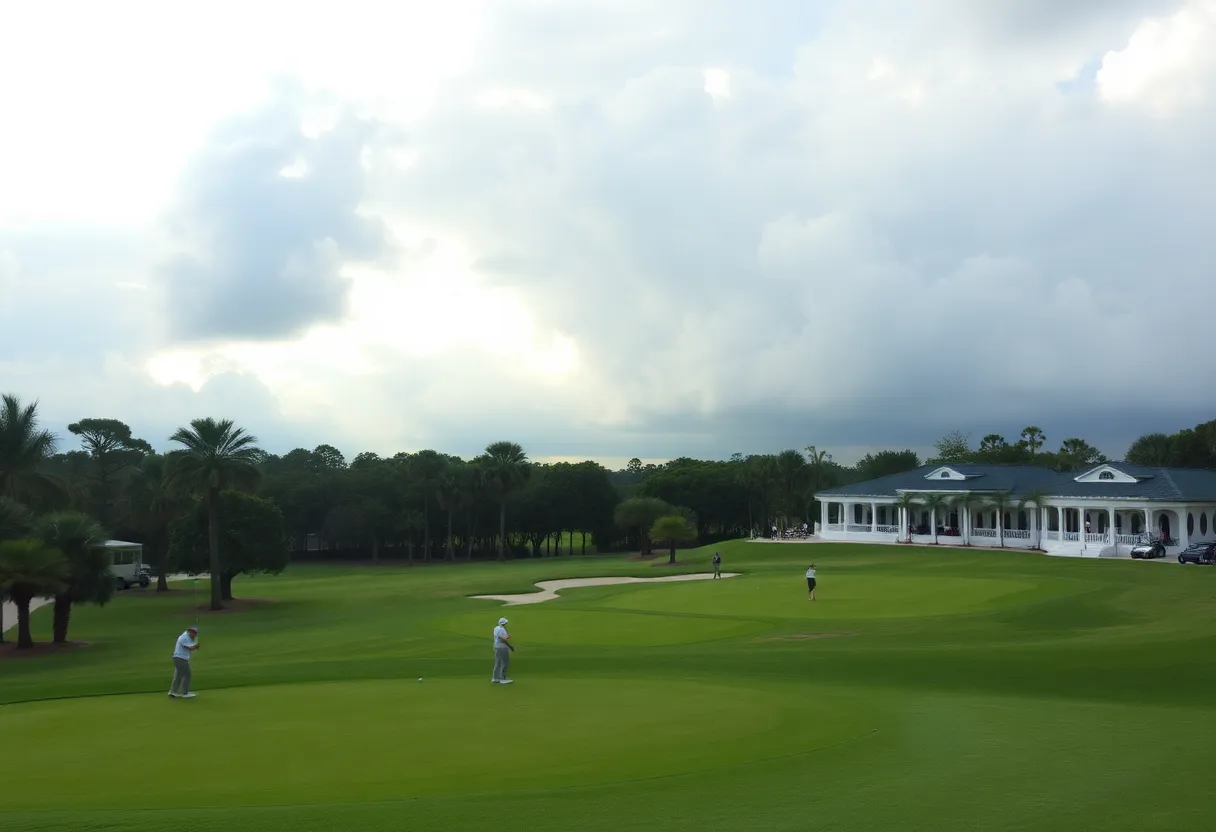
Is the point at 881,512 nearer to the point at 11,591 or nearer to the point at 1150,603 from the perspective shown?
the point at 1150,603

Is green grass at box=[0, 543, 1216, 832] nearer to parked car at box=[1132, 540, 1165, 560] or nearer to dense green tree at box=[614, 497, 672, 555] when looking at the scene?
parked car at box=[1132, 540, 1165, 560]

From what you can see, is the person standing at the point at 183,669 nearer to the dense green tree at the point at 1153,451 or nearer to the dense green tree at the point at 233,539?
the dense green tree at the point at 233,539

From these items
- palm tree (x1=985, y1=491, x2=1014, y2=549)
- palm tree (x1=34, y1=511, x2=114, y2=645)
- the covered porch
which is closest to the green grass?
palm tree (x1=34, y1=511, x2=114, y2=645)

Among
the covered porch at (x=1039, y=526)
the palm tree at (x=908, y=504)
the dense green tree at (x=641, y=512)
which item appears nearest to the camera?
the covered porch at (x=1039, y=526)

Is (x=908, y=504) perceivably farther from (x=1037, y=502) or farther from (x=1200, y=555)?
(x=1200, y=555)

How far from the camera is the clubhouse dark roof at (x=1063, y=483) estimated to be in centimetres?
7262

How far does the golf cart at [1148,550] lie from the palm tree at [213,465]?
59816mm

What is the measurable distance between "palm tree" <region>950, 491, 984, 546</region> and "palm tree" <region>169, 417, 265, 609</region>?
188ft

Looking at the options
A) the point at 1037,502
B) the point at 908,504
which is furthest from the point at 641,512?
the point at 1037,502

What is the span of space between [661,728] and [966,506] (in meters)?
72.8

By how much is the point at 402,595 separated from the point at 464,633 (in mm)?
23596

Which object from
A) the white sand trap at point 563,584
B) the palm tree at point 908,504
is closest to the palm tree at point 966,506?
the palm tree at point 908,504

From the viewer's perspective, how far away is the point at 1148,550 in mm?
67188

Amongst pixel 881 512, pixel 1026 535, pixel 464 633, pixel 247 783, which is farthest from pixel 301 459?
pixel 247 783
